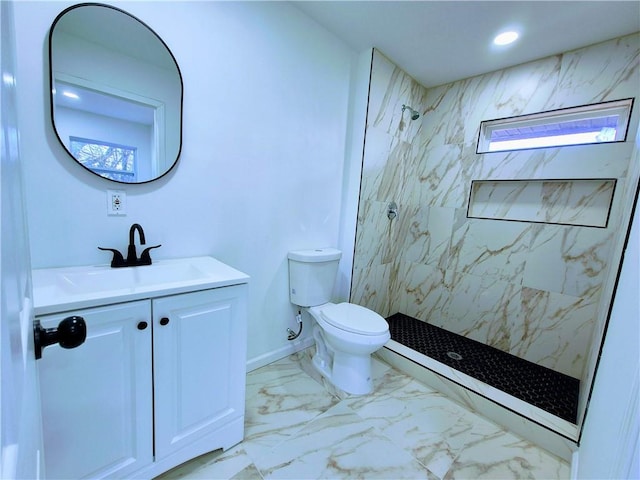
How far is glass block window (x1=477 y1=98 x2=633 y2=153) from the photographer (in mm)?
1716

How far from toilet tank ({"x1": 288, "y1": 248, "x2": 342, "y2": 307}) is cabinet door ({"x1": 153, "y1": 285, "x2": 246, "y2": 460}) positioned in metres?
0.69

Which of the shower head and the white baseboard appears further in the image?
the shower head

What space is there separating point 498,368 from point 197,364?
6.71 ft

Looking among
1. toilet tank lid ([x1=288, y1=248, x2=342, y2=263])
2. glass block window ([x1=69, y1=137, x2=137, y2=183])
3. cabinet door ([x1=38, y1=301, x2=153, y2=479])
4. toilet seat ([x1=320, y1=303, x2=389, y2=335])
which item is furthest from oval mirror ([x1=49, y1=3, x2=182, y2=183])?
toilet seat ([x1=320, y1=303, x2=389, y2=335])

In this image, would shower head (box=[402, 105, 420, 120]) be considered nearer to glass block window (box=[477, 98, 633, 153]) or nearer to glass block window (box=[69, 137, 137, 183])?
glass block window (box=[477, 98, 633, 153])

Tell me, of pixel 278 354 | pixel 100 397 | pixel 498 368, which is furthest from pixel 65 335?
pixel 498 368

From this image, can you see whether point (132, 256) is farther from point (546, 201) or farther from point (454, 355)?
Result: point (546, 201)

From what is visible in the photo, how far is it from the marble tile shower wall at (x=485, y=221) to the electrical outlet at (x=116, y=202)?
1.53 metres

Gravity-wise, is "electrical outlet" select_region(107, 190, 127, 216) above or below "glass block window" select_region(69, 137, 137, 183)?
below

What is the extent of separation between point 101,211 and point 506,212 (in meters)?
2.69

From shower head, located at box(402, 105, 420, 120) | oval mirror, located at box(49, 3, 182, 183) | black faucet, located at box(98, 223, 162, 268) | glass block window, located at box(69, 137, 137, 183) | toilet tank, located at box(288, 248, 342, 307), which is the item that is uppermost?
shower head, located at box(402, 105, 420, 120)

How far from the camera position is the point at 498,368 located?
6.25 feet

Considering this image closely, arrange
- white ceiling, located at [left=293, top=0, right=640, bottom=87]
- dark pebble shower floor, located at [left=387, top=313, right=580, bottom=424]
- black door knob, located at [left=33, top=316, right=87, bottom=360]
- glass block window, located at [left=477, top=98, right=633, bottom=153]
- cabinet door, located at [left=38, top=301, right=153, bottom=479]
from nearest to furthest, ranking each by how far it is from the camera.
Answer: black door knob, located at [left=33, top=316, right=87, bottom=360], cabinet door, located at [left=38, top=301, right=153, bottom=479], white ceiling, located at [left=293, top=0, right=640, bottom=87], dark pebble shower floor, located at [left=387, top=313, right=580, bottom=424], glass block window, located at [left=477, top=98, right=633, bottom=153]

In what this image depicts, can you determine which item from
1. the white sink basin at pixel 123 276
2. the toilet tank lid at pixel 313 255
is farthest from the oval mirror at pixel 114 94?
the toilet tank lid at pixel 313 255
